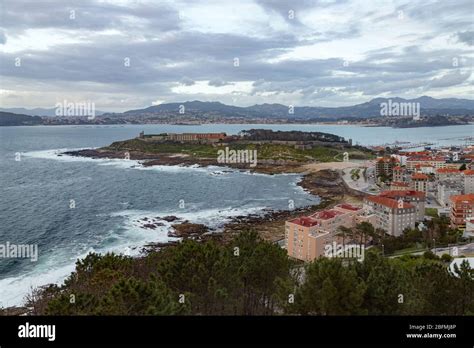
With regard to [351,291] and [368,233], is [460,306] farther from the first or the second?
[368,233]

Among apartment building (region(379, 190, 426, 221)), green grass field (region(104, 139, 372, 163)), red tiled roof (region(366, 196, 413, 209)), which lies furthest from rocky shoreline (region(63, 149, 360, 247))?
apartment building (region(379, 190, 426, 221))

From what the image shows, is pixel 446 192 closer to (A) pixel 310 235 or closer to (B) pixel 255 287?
(A) pixel 310 235

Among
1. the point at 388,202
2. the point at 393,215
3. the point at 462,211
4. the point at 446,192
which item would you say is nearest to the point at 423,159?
the point at 446,192

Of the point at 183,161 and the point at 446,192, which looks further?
the point at 183,161

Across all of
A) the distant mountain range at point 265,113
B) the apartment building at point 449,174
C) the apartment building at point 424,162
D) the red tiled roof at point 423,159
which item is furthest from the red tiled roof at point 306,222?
the distant mountain range at point 265,113

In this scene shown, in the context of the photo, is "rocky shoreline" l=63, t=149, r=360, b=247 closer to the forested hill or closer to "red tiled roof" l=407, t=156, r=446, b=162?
"red tiled roof" l=407, t=156, r=446, b=162
